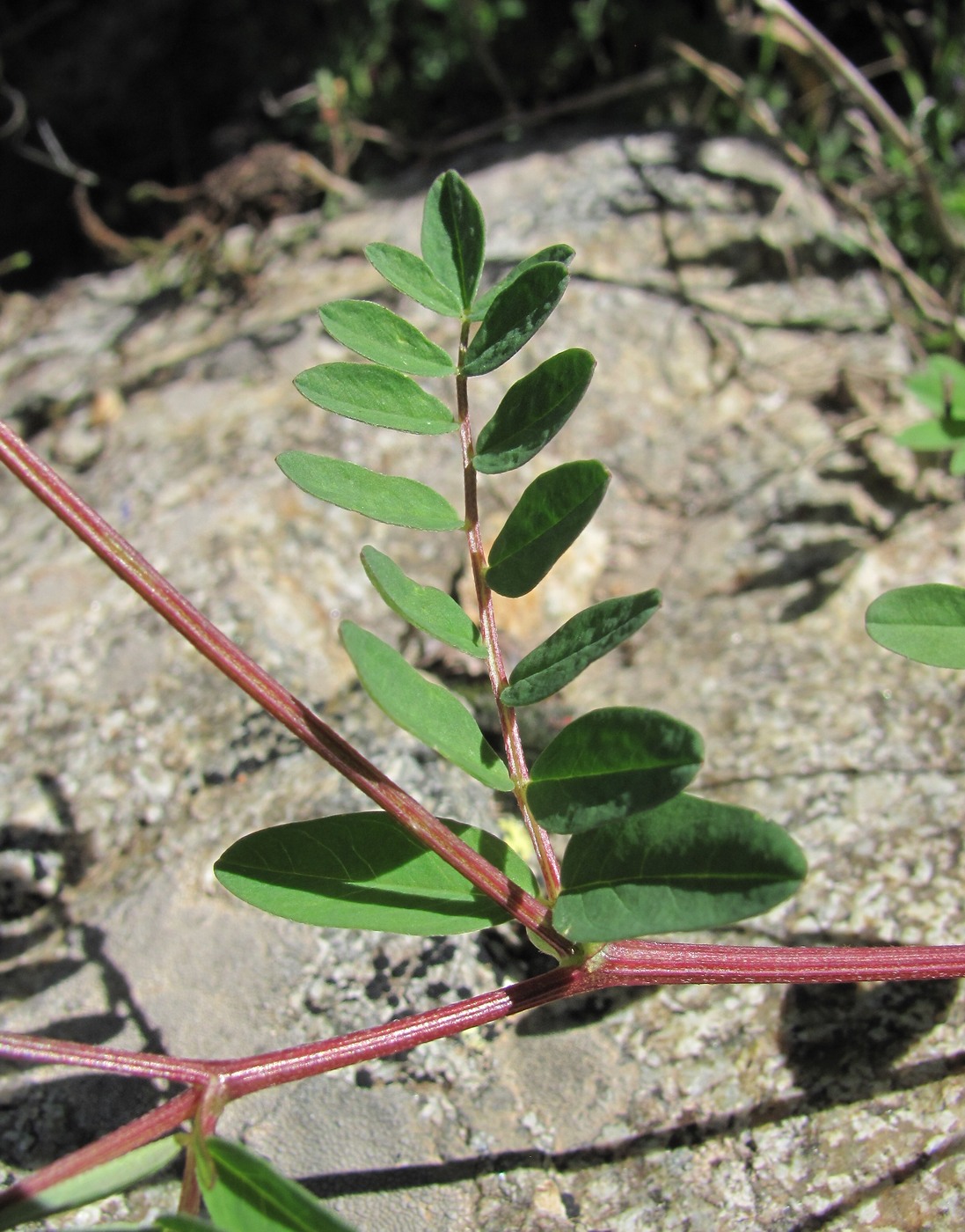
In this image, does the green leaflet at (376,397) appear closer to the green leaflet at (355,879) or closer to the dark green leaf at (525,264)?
the dark green leaf at (525,264)

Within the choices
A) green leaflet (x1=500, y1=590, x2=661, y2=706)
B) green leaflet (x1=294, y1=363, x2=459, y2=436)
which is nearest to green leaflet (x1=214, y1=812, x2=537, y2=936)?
green leaflet (x1=500, y1=590, x2=661, y2=706)

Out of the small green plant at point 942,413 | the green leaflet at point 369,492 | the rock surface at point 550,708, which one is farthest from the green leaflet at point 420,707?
the small green plant at point 942,413

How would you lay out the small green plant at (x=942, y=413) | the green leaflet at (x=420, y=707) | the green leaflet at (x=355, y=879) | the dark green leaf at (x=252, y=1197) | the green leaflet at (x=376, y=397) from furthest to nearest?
the small green plant at (x=942, y=413), the green leaflet at (x=376, y=397), the green leaflet at (x=355, y=879), the green leaflet at (x=420, y=707), the dark green leaf at (x=252, y=1197)

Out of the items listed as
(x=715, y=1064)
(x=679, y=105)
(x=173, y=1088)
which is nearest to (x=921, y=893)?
(x=715, y=1064)

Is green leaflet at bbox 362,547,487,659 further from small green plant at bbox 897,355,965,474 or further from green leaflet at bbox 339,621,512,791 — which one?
small green plant at bbox 897,355,965,474

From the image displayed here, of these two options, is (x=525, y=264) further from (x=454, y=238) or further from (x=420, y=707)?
(x=420, y=707)

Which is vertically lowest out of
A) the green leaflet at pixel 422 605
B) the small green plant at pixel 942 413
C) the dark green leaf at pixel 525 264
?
the small green plant at pixel 942 413
